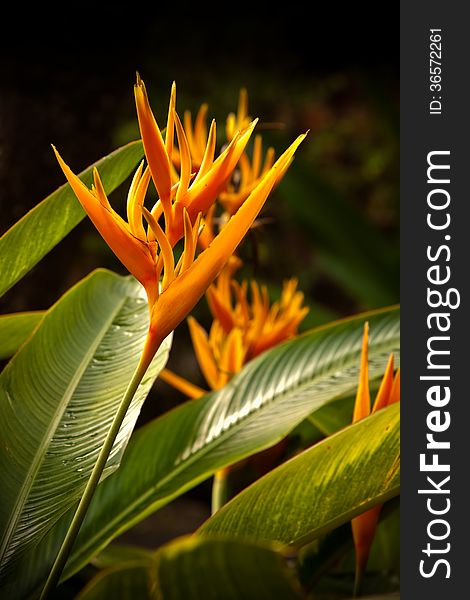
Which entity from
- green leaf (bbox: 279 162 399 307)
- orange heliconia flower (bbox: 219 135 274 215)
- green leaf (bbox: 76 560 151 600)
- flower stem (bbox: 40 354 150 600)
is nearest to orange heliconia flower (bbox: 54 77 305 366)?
flower stem (bbox: 40 354 150 600)

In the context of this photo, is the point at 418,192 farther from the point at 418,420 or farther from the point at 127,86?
the point at 127,86

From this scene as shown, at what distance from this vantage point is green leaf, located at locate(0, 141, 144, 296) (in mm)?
483

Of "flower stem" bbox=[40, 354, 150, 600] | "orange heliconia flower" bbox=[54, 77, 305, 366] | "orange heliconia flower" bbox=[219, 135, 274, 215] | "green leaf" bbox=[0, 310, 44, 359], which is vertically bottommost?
"flower stem" bbox=[40, 354, 150, 600]

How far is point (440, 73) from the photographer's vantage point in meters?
0.59

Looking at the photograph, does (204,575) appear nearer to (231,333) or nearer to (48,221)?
(48,221)

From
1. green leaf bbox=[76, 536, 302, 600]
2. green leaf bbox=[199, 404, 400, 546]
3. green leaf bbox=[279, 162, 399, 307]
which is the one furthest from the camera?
green leaf bbox=[279, 162, 399, 307]

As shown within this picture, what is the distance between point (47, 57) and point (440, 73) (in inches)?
26.7

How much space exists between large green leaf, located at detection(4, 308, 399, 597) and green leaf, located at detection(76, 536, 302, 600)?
0.67 ft

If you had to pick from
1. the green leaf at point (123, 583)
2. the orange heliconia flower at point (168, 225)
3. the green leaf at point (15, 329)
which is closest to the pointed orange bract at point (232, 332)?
the green leaf at point (15, 329)

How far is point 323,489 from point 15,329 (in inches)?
10.8

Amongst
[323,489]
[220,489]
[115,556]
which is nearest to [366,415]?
[323,489]

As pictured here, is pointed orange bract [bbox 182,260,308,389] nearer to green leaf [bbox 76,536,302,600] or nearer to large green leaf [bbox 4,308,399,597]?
large green leaf [bbox 4,308,399,597]

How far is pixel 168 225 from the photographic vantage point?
0.40 m

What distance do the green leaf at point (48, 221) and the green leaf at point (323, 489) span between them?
0.19 m
